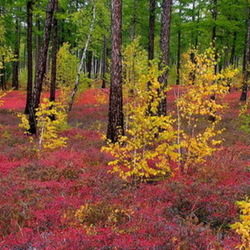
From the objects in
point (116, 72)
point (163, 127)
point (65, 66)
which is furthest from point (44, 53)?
point (65, 66)

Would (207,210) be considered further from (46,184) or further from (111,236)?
(46,184)

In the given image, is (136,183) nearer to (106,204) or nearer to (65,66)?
(106,204)

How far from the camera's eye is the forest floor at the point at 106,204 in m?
5.80

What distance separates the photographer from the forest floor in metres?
5.80

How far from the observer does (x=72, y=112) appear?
1089 inches

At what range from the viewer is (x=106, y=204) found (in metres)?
7.41

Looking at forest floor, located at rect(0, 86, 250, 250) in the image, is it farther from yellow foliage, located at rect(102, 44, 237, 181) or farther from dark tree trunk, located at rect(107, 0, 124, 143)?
dark tree trunk, located at rect(107, 0, 124, 143)

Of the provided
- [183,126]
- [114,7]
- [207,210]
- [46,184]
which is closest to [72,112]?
[183,126]

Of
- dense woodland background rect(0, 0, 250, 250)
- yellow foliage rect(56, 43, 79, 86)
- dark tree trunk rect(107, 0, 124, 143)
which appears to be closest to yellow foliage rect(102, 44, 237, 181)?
dense woodland background rect(0, 0, 250, 250)

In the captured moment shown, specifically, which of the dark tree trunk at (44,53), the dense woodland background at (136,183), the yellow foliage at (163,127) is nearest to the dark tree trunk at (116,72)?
the dense woodland background at (136,183)

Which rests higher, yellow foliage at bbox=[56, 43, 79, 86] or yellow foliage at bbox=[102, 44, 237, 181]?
yellow foliage at bbox=[56, 43, 79, 86]

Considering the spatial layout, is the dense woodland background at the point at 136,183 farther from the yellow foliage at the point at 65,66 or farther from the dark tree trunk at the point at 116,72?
the yellow foliage at the point at 65,66

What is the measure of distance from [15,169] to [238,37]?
1325 inches

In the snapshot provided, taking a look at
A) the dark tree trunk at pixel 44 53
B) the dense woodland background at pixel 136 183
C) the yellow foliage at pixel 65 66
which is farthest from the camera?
the yellow foliage at pixel 65 66
